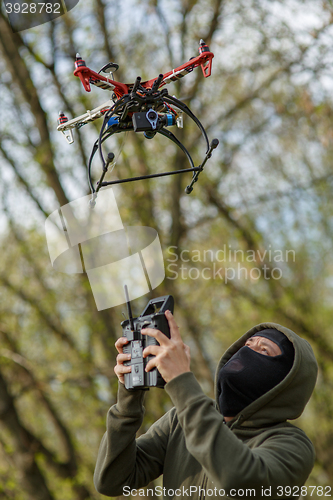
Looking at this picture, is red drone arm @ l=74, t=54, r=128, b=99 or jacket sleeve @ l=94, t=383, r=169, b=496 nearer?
red drone arm @ l=74, t=54, r=128, b=99

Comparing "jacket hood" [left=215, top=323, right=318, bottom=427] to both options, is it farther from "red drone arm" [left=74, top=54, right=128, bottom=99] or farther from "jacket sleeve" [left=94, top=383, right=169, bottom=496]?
"red drone arm" [left=74, top=54, right=128, bottom=99]

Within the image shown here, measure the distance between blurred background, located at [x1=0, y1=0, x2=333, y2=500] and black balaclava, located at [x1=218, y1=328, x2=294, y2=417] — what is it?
126 inches

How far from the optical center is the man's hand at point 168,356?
1.46 m

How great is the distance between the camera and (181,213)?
20.6 ft

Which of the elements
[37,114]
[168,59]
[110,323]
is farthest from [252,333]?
[168,59]

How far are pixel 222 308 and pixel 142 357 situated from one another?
6.02 m

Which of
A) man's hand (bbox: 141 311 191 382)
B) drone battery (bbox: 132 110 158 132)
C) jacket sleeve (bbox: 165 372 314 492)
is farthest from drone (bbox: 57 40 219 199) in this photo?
jacket sleeve (bbox: 165 372 314 492)

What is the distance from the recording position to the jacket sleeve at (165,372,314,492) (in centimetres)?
136

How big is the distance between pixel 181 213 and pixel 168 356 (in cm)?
490

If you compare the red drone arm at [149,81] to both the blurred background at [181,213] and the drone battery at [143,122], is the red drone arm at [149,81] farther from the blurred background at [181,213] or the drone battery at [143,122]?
the blurred background at [181,213]

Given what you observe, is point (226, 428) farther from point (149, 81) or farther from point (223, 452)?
point (149, 81)

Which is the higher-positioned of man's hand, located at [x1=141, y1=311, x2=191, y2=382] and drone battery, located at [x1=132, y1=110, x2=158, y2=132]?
drone battery, located at [x1=132, y1=110, x2=158, y2=132]

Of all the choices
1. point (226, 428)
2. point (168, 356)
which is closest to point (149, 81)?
point (168, 356)

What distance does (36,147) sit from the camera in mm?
5395
